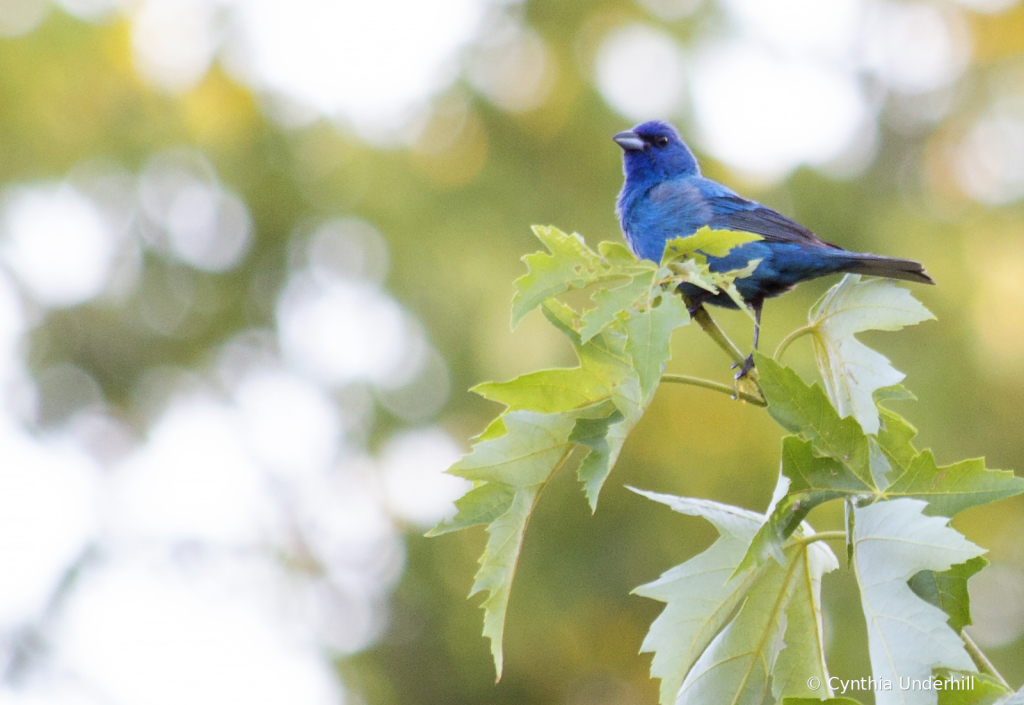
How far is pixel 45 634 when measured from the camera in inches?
521

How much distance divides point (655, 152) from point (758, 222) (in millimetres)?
906

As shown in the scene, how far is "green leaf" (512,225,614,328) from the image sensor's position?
217 centimetres

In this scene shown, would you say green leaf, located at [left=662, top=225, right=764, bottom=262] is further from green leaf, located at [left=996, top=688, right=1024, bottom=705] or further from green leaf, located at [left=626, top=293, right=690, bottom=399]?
green leaf, located at [left=996, top=688, right=1024, bottom=705]

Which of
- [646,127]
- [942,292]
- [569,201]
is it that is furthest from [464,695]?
[646,127]

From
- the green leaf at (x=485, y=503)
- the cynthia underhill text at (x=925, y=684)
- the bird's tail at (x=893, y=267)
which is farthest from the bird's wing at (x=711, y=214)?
the cynthia underhill text at (x=925, y=684)

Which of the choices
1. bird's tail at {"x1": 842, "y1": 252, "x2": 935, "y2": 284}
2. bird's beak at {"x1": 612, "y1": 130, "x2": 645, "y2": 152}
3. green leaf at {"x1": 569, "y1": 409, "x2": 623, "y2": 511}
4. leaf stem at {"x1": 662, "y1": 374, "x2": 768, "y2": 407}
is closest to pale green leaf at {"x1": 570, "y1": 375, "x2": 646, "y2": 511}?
green leaf at {"x1": 569, "y1": 409, "x2": 623, "y2": 511}

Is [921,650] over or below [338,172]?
over

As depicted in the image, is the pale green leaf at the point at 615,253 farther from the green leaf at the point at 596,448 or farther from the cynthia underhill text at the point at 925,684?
the cynthia underhill text at the point at 925,684

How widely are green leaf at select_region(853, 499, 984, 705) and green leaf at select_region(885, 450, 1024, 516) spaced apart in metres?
0.04

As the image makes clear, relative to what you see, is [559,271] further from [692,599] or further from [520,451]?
[692,599]

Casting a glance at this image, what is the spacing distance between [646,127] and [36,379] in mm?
10914

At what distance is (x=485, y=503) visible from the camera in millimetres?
2186

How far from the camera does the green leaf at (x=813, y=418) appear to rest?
189 centimetres

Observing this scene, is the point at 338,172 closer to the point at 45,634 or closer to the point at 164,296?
the point at 164,296
